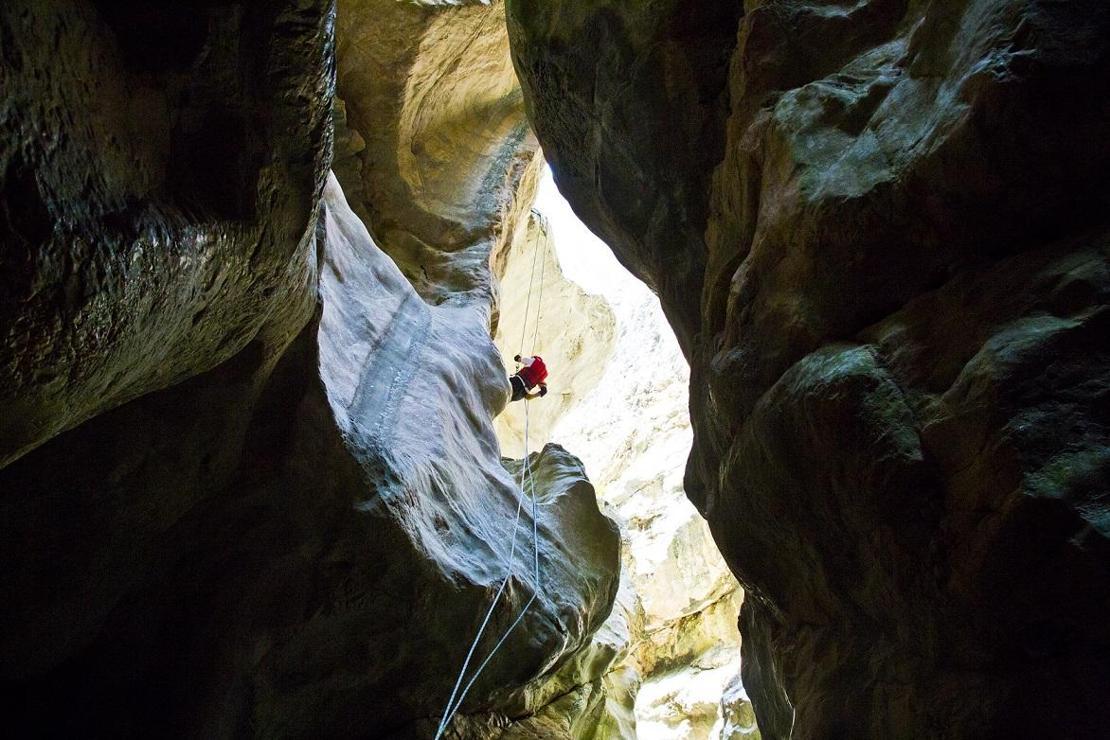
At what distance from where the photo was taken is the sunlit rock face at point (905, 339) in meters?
2.76

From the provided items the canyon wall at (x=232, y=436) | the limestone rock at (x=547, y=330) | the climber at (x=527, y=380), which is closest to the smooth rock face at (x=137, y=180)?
the canyon wall at (x=232, y=436)

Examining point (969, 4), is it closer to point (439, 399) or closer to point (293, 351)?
point (293, 351)

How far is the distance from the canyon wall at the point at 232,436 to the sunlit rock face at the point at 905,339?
227 centimetres

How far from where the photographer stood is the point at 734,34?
198 inches

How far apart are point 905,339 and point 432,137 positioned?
28.3ft

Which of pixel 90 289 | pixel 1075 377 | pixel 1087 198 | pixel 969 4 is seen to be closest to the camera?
pixel 90 289

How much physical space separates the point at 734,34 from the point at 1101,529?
377 cm

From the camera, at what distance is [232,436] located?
176 inches

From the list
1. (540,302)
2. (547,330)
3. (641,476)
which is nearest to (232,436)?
(540,302)

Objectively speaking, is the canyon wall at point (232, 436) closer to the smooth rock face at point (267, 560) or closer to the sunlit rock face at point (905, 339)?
the smooth rock face at point (267, 560)

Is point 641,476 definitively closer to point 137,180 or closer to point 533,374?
point 533,374

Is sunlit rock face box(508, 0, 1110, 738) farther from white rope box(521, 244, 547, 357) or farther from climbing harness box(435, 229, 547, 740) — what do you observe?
white rope box(521, 244, 547, 357)

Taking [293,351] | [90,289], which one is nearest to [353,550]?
[293,351]

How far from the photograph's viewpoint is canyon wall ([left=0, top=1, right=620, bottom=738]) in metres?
2.37
